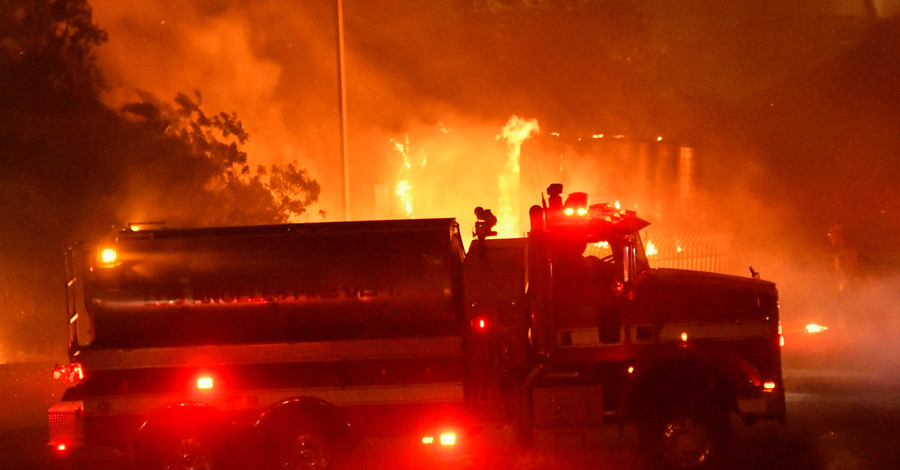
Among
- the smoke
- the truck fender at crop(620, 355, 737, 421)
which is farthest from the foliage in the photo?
the truck fender at crop(620, 355, 737, 421)

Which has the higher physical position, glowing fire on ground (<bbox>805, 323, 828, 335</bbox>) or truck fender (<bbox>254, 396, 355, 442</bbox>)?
glowing fire on ground (<bbox>805, 323, 828, 335</bbox>)

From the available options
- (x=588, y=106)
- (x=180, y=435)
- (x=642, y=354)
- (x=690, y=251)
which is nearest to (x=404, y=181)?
(x=588, y=106)

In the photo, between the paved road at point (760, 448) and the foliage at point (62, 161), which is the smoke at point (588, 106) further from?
the paved road at point (760, 448)

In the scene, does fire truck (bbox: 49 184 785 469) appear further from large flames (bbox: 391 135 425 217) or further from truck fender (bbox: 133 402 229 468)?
large flames (bbox: 391 135 425 217)

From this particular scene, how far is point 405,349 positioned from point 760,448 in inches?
149

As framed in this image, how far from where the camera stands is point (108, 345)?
8109 millimetres

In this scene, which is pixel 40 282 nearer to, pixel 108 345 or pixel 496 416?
pixel 108 345

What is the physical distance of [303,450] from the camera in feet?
26.5

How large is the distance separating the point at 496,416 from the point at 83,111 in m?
10.4

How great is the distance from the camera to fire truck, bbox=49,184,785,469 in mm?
7969

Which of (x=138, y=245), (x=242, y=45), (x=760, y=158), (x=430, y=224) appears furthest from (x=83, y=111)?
(x=760, y=158)

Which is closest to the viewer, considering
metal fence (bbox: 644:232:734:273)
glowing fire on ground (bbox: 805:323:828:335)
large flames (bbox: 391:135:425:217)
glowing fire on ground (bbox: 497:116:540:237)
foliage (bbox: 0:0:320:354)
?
foliage (bbox: 0:0:320:354)

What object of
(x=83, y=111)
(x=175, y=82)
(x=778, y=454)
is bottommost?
(x=778, y=454)

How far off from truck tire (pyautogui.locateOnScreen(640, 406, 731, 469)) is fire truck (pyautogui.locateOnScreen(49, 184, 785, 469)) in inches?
0.5
